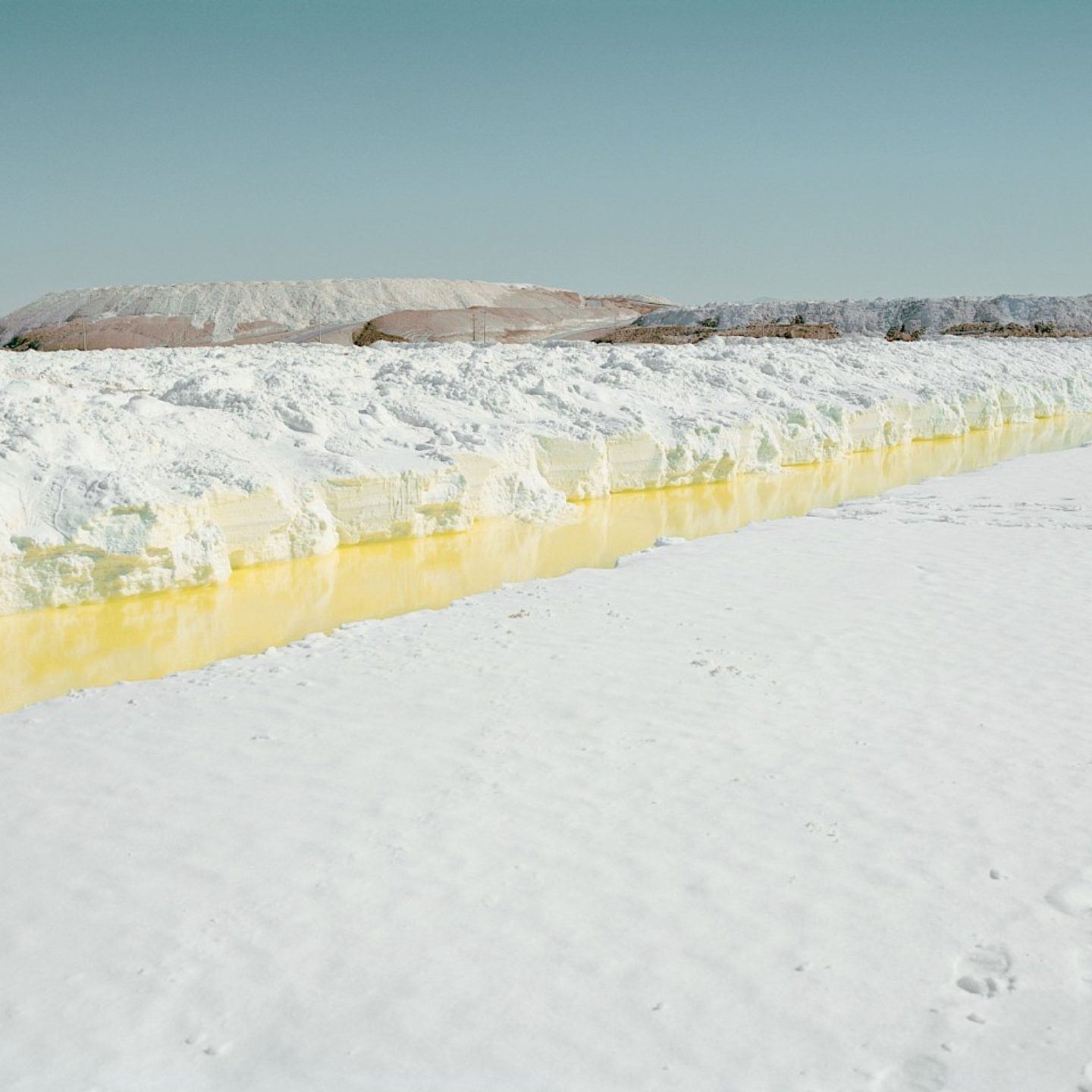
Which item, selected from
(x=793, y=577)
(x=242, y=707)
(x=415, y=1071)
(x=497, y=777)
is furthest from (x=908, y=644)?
(x=415, y=1071)

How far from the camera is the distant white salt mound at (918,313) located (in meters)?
51.4

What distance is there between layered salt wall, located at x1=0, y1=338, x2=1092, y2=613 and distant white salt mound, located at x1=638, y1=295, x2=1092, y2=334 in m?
36.6

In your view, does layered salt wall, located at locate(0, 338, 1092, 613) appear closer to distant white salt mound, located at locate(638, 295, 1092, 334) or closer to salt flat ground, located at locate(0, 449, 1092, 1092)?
salt flat ground, located at locate(0, 449, 1092, 1092)

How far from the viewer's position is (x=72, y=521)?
6.96 metres

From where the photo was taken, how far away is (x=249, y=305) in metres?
62.5

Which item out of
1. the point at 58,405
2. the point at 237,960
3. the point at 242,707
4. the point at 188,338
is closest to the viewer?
the point at 237,960

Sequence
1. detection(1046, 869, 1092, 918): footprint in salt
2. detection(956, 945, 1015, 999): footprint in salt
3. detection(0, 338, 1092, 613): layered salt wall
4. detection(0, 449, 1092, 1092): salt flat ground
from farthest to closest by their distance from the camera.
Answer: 1. detection(0, 338, 1092, 613): layered salt wall
2. detection(1046, 869, 1092, 918): footprint in salt
3. detection(956, 945, 1015, 999): footprint in salt
4. detection(0, 449, 1092, 1092): salt flat ground

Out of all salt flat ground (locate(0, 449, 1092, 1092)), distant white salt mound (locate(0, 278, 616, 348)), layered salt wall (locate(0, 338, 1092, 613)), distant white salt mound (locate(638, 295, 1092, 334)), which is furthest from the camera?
distant white salt mound (locate(0, 278, 616, 348))

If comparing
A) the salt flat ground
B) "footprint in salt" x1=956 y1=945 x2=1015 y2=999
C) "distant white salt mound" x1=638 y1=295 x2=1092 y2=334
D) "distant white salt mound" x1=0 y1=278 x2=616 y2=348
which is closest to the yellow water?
the salt flat ground

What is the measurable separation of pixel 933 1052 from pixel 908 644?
3057 millimetres

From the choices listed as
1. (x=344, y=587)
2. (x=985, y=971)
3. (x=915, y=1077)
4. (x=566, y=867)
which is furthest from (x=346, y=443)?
(x=915, y=1077)

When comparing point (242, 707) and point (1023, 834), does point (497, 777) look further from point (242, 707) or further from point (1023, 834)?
point (1023, 834)

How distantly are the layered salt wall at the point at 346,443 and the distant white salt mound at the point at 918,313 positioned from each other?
36570 mm

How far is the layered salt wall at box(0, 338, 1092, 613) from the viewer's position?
23.6 ft
